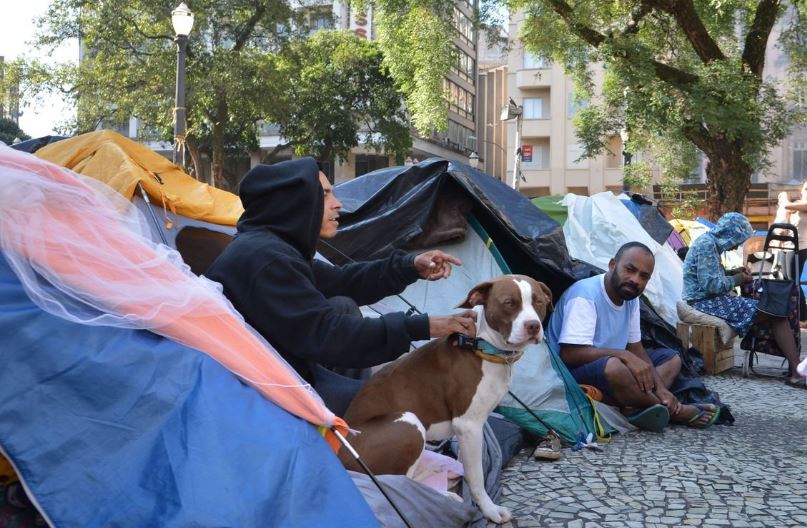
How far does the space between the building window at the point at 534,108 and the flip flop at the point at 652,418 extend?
40.1 m

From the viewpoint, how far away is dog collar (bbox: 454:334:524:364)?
3412 millimetres

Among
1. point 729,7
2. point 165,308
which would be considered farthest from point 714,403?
point 729,7

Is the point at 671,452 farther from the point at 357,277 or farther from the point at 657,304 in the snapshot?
the point at 657,304

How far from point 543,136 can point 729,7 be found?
99.6 ft

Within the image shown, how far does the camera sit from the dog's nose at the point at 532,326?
10.7 feet

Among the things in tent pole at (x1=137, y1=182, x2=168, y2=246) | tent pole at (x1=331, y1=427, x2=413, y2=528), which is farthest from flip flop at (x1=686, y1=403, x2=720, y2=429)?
tent pole at (x1=137, y1=182, x2=168, y2=246)

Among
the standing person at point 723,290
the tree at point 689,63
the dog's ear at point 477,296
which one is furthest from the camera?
the tree at point 689,63

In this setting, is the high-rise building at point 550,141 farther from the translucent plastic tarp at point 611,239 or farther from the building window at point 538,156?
the translucent plastic tarp at point 611,239

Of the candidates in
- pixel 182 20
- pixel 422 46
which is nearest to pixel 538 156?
pixel 422 46

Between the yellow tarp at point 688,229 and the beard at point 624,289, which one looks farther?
the yellow tarp at point 688,229

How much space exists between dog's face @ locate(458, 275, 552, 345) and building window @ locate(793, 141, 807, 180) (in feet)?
111

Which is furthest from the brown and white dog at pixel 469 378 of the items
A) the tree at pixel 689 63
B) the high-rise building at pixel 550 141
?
the high-rise building at pixel 550 141

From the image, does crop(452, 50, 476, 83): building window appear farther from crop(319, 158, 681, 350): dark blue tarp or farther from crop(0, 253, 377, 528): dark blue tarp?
crop(0, 253, 377, 528): dark blue tarp

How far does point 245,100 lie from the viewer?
20.9 m
